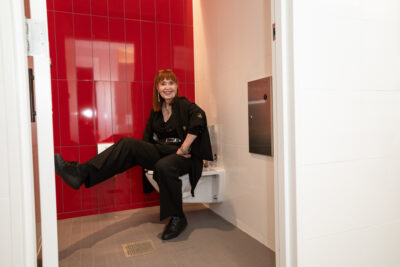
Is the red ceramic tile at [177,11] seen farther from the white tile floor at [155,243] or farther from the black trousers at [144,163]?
the white tile floor at [155,243]

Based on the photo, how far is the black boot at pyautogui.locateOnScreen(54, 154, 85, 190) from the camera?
1752 millimetres

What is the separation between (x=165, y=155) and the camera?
2.26m

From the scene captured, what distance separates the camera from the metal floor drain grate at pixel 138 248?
177 cm

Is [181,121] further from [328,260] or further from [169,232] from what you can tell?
[328,260]

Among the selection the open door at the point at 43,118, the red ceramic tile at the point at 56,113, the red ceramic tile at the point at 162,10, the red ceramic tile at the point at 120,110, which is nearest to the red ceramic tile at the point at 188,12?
the red ceramic tile at the point at 162,10

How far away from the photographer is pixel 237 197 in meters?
2.18

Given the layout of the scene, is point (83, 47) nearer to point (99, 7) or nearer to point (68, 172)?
point (99, 7)

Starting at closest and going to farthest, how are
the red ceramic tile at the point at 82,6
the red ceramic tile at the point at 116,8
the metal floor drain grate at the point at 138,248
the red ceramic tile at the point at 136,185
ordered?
the metal floor drain grate at the point at 138,248 < the red ceramic tile at the point at 82,6 < the red ceramic tile at the point at 116,8 < the red ceramic tile at the point at 136,185

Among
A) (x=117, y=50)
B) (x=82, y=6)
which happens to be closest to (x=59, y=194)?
(x=117, y=50)

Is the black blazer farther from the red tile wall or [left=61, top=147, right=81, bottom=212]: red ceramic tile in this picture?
[left=61, top=147, right=81, bottom=212]: red ceramic tile

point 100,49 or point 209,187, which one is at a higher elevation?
point 100,49

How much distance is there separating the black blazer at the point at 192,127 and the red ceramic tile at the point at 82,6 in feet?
3.75

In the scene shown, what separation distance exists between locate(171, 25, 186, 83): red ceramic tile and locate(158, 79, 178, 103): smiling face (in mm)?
473

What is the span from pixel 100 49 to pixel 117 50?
0.15 m
